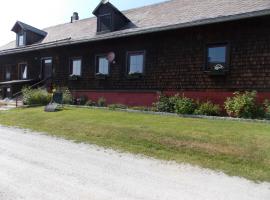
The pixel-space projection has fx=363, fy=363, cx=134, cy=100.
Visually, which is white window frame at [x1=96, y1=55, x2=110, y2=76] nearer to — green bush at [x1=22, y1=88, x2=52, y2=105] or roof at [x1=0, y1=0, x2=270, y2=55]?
roof at [x1=0, y1=0, x2=270, y2=55]

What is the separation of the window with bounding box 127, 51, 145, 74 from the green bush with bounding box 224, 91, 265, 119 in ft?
19.2

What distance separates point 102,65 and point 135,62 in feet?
A: 8.43

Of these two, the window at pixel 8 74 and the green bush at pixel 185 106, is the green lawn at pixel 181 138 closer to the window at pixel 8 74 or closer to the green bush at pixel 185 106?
the green bush at pixel 185 106

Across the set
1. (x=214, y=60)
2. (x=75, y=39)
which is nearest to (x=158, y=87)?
(x=214, y=60)

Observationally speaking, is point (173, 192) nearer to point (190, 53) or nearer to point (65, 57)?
point (190, 53)

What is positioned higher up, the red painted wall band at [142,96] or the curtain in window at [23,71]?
the curtain in window at [23,71]

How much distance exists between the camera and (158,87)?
1745cm

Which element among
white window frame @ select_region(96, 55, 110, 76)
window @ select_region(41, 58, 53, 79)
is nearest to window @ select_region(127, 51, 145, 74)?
white window frame @ select_region(96, 55, 110, 76)

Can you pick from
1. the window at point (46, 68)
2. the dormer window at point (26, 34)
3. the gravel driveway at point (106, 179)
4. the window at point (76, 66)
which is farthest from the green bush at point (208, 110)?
the dormer window at point (26, 34)

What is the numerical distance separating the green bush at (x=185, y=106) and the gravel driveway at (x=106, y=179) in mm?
6540

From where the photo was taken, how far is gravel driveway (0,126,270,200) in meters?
5.62

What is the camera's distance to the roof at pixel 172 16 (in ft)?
48.1

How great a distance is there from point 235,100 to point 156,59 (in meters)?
5.11

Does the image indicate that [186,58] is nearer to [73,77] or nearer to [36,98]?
[73,77]
